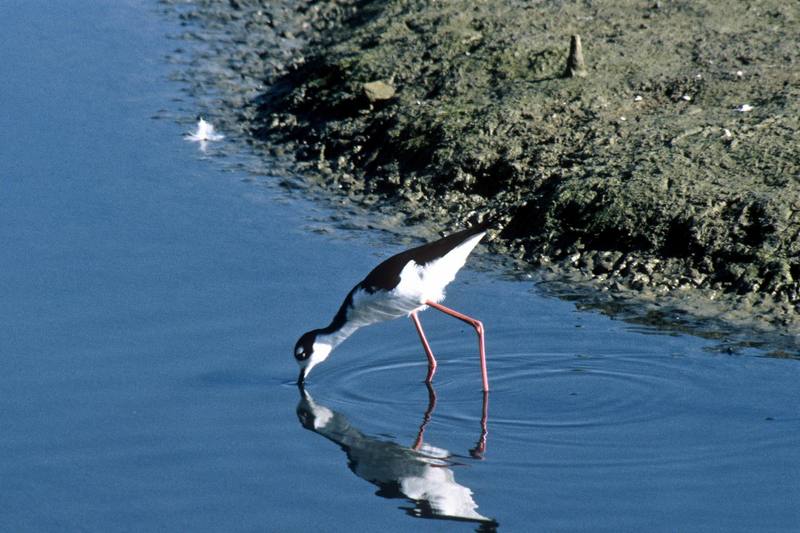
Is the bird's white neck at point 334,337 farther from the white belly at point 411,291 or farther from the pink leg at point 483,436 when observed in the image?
the pink leg at point 483,436

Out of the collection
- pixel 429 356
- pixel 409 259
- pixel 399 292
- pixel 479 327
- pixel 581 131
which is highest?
pixel 581 131

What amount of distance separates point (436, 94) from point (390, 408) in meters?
3.59

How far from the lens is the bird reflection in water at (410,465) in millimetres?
5133

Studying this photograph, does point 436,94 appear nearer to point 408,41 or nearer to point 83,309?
point 408,41

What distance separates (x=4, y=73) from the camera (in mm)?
11039

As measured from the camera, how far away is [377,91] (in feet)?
30.5

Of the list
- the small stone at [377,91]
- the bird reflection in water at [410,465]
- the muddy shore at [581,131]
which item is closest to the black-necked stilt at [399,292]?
the bird reflection in water at [410,465]

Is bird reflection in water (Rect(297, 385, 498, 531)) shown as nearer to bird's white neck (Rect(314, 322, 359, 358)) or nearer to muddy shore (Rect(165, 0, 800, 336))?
bird's white neck (Rect(314, 322, 359, 358))

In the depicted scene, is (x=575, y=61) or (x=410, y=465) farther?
(x=575, y=61)

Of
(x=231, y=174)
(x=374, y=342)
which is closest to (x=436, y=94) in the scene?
(x=231, y=174)

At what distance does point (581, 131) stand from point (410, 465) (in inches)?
135

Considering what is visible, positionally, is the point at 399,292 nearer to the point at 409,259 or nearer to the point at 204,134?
the point at 409,259

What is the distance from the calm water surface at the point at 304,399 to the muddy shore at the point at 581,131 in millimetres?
525

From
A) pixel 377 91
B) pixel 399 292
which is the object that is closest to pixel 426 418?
pixel 399 292
